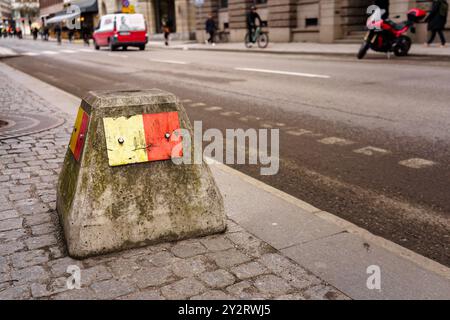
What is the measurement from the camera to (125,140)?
3.04 meters

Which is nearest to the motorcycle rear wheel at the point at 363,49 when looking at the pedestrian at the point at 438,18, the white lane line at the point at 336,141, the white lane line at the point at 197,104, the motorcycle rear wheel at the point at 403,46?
the motorcycle rear wheel at the point at 403,46

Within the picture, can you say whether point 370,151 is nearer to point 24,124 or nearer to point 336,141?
point 336,141

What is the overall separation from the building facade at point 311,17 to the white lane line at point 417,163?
17506mm

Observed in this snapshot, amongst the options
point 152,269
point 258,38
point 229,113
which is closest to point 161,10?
point 258,38

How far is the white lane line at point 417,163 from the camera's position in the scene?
4980mm

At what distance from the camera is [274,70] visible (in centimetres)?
1425

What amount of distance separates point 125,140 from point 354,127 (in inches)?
174

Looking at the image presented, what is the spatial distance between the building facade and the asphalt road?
35.8 ft

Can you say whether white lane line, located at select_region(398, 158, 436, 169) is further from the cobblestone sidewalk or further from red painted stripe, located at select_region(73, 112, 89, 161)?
red painted stripe, located at select_region(73, 112, 89, 161)

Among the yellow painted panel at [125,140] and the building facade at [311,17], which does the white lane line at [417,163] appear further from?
the building facade at [311,17]

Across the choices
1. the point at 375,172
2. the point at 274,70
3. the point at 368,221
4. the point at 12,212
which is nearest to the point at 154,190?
the point at 12,212

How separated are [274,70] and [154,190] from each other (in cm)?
1159

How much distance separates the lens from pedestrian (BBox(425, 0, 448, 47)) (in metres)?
18.1
